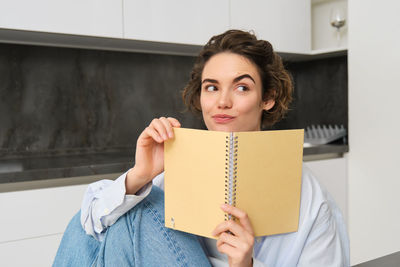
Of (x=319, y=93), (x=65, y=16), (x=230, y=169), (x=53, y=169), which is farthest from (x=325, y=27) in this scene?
(x=230, y=169)

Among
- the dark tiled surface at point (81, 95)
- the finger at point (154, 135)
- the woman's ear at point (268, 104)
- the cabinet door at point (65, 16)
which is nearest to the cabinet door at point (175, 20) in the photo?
the cabinet door at point (65, 16)

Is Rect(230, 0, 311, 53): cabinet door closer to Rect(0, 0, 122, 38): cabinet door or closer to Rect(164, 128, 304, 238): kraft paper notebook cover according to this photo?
Rect(0, 0, 122, 38): cabinet door

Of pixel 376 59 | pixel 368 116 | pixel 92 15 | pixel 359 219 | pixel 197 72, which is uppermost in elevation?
pixel 92 15

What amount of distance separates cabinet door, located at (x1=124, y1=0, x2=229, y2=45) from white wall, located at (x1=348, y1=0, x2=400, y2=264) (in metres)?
0.71

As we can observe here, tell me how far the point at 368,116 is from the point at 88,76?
4.70ft

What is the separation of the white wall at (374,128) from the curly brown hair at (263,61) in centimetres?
111

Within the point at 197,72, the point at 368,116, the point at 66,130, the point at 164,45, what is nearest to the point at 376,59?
the point at 368,116

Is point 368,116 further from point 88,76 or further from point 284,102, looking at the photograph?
point 88,76

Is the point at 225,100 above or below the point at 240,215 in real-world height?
above

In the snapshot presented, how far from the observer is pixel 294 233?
0.93 metres

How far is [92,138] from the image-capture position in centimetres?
219

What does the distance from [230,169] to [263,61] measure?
0.42 metres

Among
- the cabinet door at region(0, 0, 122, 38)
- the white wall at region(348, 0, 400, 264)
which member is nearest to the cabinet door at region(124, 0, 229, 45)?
the cabinet door at region(0, 0, 122, 38)

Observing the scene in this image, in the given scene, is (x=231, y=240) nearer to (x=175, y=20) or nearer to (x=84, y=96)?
(x=175, y=20)
